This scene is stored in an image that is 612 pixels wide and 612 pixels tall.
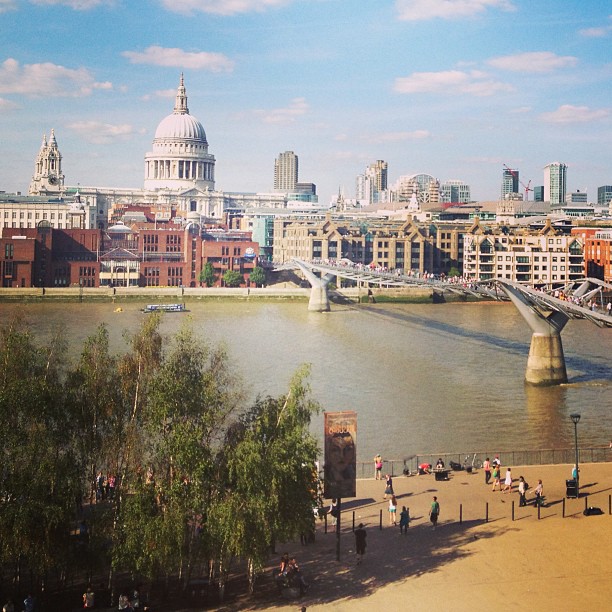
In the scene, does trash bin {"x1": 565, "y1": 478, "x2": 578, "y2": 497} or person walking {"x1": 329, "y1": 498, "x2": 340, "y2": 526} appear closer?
person walking {"x1": 329, "y1": 498, "x2": 340, "y2": 526}

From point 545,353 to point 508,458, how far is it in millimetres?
9043

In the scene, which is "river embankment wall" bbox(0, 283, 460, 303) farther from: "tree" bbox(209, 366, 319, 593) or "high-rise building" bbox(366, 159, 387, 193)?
"high-rise building" bbox(366, 159, 387, 193)

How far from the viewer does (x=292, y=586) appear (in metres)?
9.66

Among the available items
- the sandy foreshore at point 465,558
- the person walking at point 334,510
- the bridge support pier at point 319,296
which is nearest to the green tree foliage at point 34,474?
the sandy foreshore at point 465,558

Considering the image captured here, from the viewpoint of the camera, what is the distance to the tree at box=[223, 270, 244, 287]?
53844mm

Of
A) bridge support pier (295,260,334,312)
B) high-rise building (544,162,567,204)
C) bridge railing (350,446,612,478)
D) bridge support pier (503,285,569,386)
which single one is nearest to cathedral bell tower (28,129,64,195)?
bridge support pier (295,260,334,312)

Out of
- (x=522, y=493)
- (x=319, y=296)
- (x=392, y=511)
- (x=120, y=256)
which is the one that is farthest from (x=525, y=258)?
(x=392, y=511)

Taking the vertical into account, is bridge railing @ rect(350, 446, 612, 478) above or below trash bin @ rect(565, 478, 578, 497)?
below

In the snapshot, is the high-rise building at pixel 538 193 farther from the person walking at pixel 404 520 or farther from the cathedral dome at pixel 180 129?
the person walking at pixel 404 520

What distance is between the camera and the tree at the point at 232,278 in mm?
53844

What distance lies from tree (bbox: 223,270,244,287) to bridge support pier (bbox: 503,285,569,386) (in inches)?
1180

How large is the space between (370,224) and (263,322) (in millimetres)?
32135

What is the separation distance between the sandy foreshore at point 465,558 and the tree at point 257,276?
137ft

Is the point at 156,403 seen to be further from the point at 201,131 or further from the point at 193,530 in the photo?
the point at 201,131
